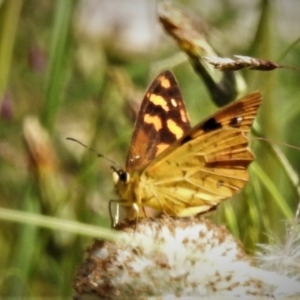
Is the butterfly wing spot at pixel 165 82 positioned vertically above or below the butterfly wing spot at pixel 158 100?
above

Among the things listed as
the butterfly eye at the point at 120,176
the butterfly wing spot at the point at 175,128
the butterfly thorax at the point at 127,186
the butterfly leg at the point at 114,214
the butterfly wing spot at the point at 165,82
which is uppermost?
the butterfly wing spot at the point at 165,82

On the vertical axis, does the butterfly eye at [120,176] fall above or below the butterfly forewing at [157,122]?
below

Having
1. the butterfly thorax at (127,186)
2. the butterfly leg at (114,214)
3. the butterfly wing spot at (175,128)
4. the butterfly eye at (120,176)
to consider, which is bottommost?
the butterfly leg at (114,214)

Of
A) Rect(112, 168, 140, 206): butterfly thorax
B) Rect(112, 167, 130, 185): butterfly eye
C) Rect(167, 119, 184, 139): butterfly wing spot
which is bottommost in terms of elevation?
Rect(112, 168, 140, 206): butterfly thorax

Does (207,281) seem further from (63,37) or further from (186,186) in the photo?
(63,37)

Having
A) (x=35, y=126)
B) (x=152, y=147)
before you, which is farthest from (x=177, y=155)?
(x=35, y=126)
